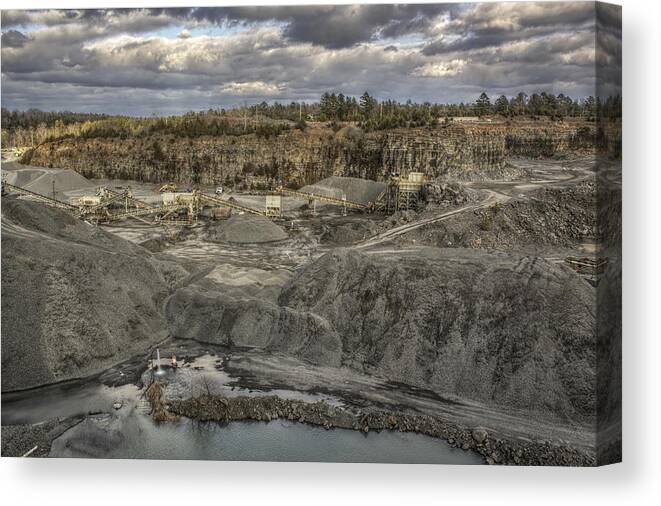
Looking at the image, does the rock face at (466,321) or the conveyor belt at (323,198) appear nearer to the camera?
the rock face at (466,321)

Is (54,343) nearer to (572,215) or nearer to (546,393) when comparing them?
(546,393)

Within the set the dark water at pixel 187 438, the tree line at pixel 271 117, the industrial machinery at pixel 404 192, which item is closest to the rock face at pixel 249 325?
the dark water at pixel 187 438

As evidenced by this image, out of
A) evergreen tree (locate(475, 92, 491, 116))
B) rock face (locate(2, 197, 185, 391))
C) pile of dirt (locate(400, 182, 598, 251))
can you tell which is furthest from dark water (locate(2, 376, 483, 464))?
evergreen tree (locate(475, 92, 491, 116))

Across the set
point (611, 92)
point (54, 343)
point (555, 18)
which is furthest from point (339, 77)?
point (54, 343)

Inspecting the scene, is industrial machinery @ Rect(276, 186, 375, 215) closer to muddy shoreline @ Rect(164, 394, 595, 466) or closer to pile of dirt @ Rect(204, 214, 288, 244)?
pile of dirt @ Rect(204, 214, 288, 244)

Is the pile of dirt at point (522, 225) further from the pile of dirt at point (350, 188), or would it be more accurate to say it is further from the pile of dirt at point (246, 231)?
the pile of dirt at point (246, 231)

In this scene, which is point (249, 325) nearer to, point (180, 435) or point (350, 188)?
point (180, 435)
